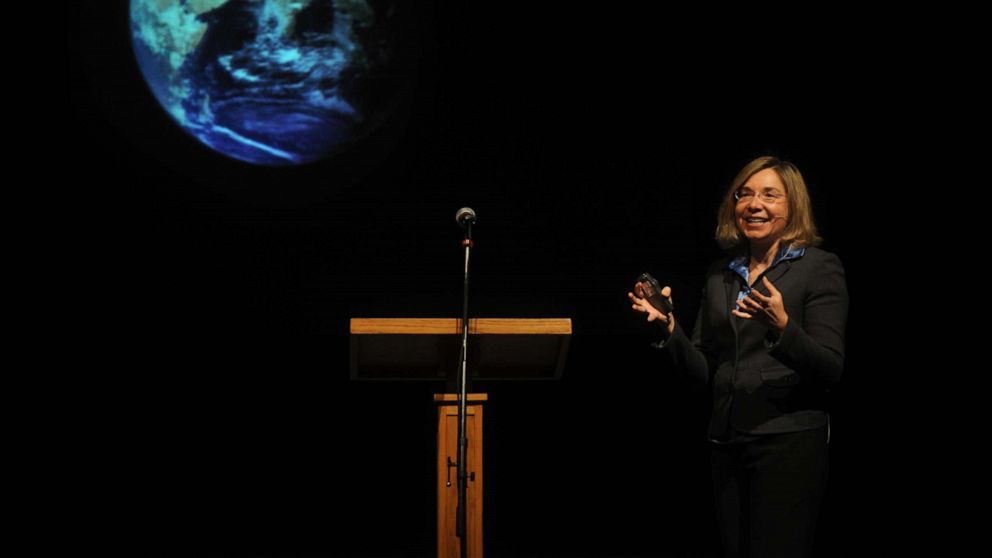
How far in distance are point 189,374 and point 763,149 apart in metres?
2.58

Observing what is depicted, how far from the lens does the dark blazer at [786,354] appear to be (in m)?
2.18

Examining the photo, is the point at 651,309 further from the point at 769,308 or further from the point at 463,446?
the point at 463,446

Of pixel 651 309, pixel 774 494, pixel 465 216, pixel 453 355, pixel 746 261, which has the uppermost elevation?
pixel 465 216

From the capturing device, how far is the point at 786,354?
7.07 ft

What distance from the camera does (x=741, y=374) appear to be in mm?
2328

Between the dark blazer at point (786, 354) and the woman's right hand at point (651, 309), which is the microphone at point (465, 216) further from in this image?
the dark blazer at point (786, 354)

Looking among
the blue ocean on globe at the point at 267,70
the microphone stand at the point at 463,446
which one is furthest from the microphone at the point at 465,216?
the blue ocean on globe at the point at 267,70

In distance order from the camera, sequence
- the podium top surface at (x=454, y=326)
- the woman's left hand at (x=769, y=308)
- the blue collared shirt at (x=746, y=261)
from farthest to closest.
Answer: the podium top surface at (x=454, y=326) < the blue collared shirt at (x=746, y=261) < the woman's left hand at (x=769, y=308)

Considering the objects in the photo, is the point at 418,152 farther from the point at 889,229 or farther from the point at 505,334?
the point at 889,229

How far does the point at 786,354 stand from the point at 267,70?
2.69 metres

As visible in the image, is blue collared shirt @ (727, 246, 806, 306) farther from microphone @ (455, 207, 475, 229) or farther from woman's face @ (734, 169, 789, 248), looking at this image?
microphone @ (455, 207, 475, 229)

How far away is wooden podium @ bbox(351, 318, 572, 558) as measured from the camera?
2666 mm

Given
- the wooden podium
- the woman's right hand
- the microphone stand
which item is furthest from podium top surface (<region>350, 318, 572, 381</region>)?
the woman's right hand

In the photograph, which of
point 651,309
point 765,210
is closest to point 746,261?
point 765,210
